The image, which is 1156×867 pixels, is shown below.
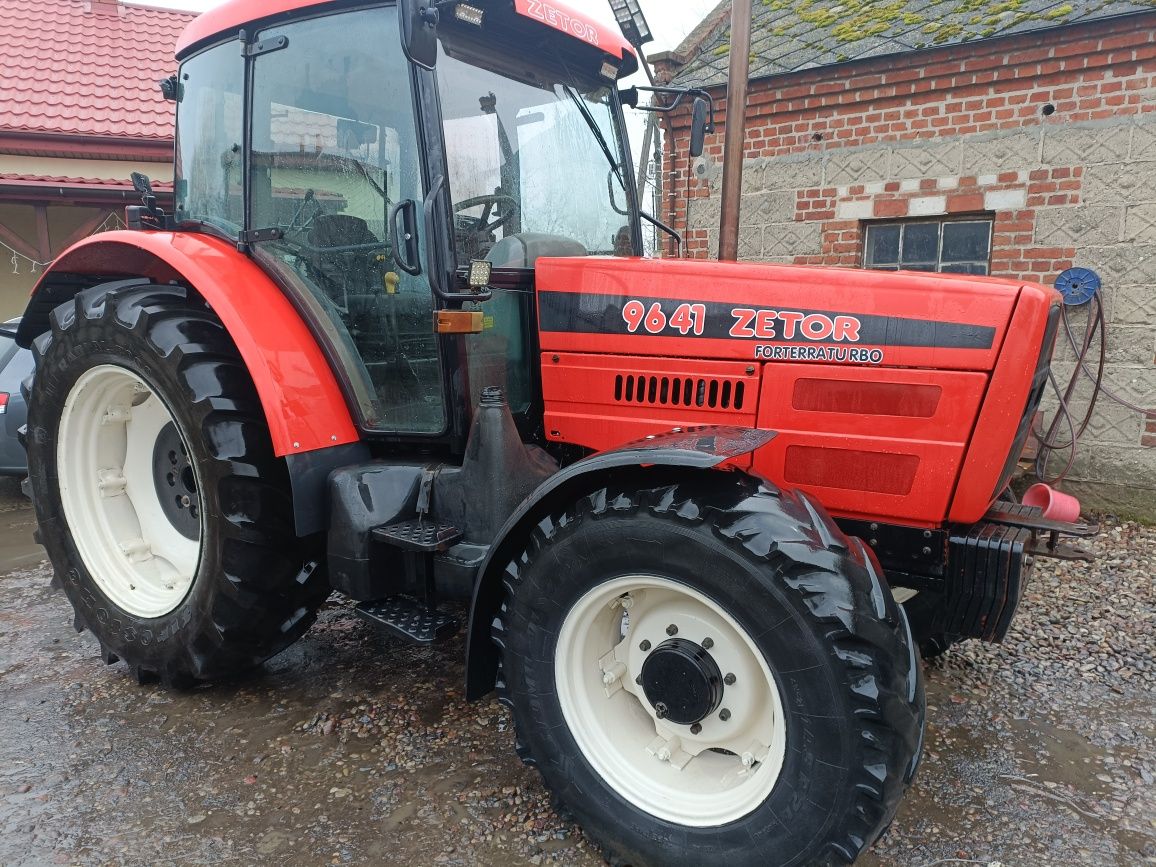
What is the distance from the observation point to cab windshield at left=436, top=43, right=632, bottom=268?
8.47ft

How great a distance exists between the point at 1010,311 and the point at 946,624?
2.86ft

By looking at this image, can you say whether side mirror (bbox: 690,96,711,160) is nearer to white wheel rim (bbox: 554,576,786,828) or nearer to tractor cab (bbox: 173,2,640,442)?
tractor cab (bbox: 173,2,640,442)

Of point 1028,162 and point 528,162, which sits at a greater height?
point 1028,162

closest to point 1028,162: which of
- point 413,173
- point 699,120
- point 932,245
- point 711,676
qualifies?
point 932,245

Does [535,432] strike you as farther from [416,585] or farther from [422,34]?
[422,34]

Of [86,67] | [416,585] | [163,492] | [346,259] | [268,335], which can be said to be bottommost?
[416,585]

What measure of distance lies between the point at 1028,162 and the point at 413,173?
4540 mm

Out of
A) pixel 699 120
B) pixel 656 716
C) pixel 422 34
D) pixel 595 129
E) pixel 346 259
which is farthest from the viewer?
pixel 699 120

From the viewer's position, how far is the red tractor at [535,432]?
6.34ft

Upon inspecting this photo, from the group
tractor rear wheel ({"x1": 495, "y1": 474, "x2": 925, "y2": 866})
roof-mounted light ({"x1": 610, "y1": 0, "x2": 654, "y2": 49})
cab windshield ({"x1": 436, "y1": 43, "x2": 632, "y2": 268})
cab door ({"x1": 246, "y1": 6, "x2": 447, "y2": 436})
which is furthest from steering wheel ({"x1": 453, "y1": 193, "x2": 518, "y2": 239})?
roof-mounted light ({"x1": 610, "y1": 0, "x2": 654, "y2": 49})

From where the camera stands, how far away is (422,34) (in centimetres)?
229

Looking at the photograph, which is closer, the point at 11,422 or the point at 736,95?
the point at 736,95

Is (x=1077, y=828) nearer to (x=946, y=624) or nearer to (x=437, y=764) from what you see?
(x=946, y=624)

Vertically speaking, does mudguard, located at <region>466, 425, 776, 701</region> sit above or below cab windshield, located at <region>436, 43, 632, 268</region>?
below
